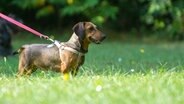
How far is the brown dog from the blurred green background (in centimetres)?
1317

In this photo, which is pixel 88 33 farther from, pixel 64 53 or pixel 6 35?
pixel 6 35

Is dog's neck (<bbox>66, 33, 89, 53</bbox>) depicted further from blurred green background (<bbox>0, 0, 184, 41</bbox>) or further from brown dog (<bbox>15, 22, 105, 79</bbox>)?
blurred green background (<bbox>0, 0, 184, 41</bbox>)

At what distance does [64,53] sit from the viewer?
7.81 metres

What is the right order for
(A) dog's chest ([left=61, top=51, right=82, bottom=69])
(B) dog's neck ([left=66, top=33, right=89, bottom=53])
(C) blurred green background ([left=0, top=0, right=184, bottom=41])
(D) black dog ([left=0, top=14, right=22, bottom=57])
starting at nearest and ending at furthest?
(A) dog's chest ([left=61, top=51, right=82, bottom=69]) → (B) dog's neck ([left=66, top=33, right=89, bottom=53]) → (D) black dog ([left=0, top=14, right=22, bottom=57]) → (C) blurred green background ([left=0, top=0, right=184, bottom=41])

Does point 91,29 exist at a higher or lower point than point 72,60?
higher

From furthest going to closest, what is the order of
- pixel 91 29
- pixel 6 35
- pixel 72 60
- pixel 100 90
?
pixel 6 35
pixel 91 29
pixel 72 60
pixel 100 90

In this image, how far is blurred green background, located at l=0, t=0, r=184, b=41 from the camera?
21688 mm

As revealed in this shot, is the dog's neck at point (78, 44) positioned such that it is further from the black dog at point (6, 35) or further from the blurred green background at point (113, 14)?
the blurred green background at point (113, 14)

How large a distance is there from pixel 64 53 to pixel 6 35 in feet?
20.4

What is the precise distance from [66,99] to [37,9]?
18.3m

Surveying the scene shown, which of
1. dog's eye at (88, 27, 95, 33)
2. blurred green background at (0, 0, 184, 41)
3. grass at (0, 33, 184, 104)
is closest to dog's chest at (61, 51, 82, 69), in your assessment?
dog's eye at (88, 27, 95, 33)

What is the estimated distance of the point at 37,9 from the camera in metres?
23.3

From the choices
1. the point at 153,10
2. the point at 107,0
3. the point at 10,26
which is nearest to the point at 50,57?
the point at 10,26

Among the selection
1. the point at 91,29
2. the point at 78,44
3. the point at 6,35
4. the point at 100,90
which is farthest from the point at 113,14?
the point at 100,90
